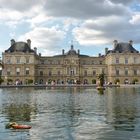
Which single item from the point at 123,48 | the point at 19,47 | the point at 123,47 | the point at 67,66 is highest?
the point at 19,47

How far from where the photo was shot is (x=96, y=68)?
111 metres

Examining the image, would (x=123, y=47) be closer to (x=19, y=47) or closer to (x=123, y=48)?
(x=123, y=48)

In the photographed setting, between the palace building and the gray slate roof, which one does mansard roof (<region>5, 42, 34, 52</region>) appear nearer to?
the palace building

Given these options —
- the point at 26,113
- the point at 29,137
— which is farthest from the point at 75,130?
the point at 26,113

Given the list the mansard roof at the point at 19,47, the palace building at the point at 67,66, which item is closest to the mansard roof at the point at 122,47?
the palace building at the point at 67,66

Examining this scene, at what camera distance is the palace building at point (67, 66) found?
10425 centimetres

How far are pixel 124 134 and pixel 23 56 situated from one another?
90374 millimetres

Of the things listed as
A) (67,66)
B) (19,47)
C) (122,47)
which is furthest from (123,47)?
(19,47)

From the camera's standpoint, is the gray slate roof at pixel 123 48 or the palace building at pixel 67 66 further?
the gray slate roof at pixel 123 48

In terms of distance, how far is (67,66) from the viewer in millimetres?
109062

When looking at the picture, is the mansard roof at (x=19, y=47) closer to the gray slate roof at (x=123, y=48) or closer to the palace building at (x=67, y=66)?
the palace building at (x=67, y=66)

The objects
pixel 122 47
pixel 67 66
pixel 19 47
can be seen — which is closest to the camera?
pixel 19 47

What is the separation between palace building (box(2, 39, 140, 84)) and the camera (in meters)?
104

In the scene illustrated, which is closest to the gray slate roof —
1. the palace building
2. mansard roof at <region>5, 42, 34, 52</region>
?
the palace building
